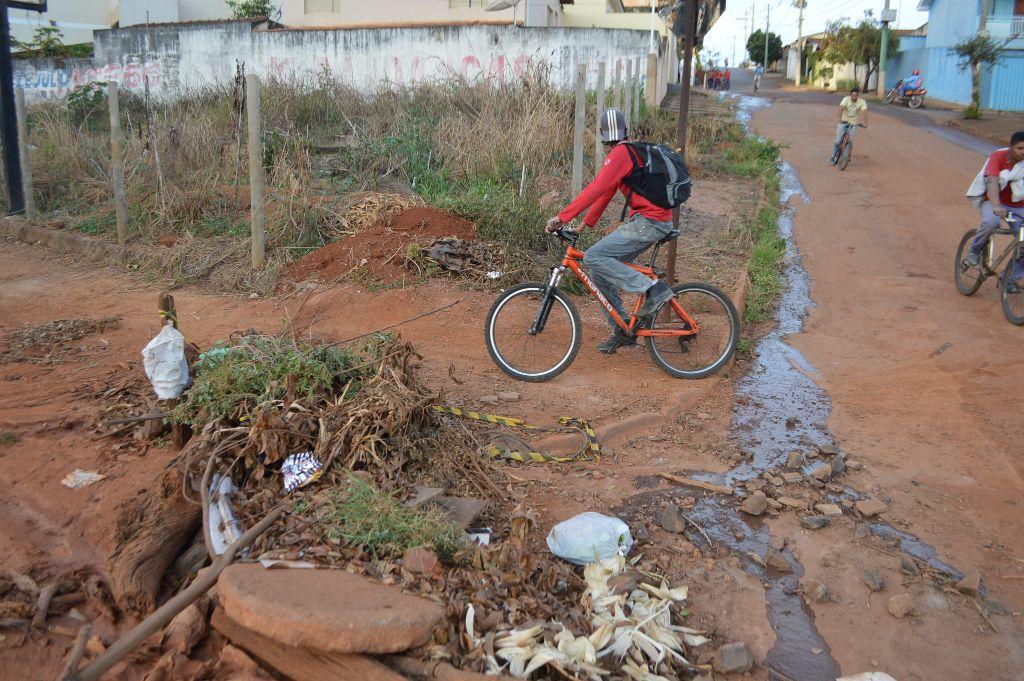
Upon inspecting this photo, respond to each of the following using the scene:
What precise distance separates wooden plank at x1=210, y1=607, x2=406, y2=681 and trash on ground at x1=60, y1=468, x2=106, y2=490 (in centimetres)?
152

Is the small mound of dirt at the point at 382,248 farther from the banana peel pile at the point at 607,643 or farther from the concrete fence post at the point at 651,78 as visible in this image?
the concrete fence post at the point at 651,78

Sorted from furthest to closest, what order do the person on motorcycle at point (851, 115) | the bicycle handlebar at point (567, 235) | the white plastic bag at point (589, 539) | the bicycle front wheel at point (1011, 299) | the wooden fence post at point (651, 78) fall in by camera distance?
the wooden fence post at point (651, 78)
the person on motorcycle at point (851, 115)
the bicycle front wheel at point (1011, 299)
the bicycle handlebar at point (567, 235)
the white plastic bag at point (589, 539)

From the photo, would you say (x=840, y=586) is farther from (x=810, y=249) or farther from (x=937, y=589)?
(x=810, y=249)

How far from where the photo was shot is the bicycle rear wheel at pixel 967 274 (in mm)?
8155

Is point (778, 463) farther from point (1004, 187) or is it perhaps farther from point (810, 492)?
point (1004, 187)

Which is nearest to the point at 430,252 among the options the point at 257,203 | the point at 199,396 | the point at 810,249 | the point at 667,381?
the point at 257,203

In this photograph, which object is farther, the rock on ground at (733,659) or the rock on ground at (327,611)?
the rock on ground at (733,659)

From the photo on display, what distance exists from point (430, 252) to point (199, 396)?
4.13 m

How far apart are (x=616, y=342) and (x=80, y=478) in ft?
12.3

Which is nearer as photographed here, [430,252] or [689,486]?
[689,486]

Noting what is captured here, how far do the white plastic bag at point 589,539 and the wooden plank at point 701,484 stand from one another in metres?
0.79

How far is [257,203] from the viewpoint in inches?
331

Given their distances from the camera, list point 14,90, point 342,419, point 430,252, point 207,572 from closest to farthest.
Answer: point 207,572
point 342,419
point 430,252
point 14,90

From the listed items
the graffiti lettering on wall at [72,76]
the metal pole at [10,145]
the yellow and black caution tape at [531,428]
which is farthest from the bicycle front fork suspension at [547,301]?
the graffiti lettering on wall at [72,76]
